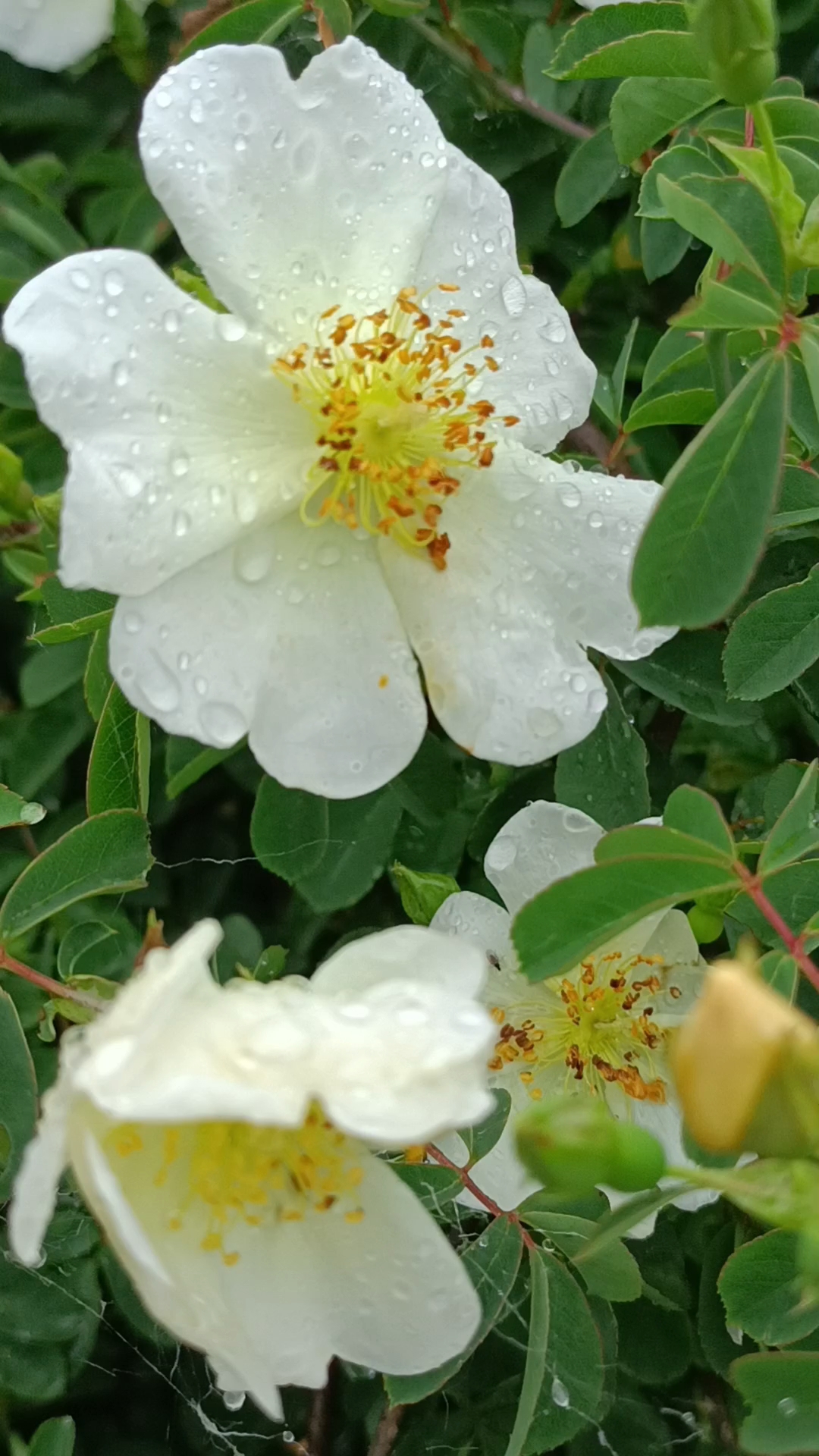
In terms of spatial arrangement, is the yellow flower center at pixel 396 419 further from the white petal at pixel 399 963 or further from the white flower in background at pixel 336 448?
the white petal at pixel 399 963

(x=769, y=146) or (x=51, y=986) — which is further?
(x=51, y=986)

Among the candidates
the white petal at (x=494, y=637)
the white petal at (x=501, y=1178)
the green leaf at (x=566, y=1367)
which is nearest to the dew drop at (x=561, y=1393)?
the green leaf at (x=566, y=1367)

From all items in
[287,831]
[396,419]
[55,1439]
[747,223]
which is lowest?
[55,1439]

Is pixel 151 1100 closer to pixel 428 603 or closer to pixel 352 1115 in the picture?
→ pixel 352 1115

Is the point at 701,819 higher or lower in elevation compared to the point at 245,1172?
higher

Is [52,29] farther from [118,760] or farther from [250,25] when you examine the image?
[118,760]

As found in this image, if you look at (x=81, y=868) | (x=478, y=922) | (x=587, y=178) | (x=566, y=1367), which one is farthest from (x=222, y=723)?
(x=587, y=178)

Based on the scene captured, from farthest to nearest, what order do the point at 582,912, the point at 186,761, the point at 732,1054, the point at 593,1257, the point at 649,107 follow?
the point at 186,761 < the point at 649,107 < the point at 593,1257 < the point at 582,912 < the point at 732,1054
